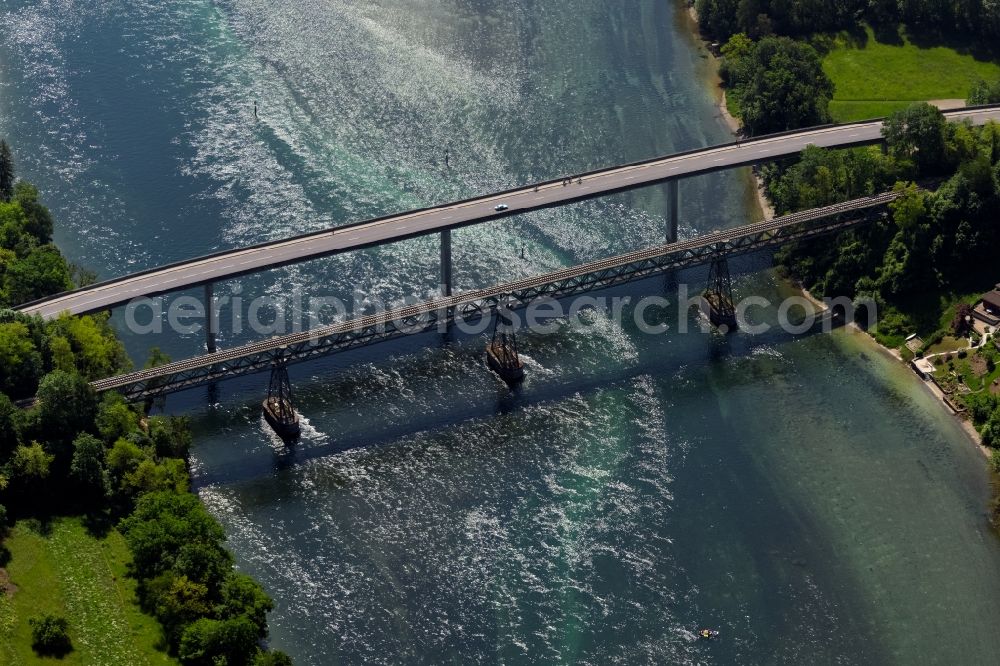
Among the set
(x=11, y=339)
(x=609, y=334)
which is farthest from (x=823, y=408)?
(x=11, y=339)

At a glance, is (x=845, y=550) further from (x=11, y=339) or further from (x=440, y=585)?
(x=11, y=339)

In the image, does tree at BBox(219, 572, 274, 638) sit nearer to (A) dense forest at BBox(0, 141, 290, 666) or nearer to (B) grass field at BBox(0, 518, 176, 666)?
(A) dense forest at BBox(0, 141, 290, 666)

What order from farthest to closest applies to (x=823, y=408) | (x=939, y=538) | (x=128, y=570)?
(x=823, y=408) < (x=939, y=538) < (x=128, y=570)

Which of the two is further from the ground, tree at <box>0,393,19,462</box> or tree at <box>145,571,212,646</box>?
tree at <box>0,393,19,462</box>

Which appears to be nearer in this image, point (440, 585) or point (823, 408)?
point (440, 585)

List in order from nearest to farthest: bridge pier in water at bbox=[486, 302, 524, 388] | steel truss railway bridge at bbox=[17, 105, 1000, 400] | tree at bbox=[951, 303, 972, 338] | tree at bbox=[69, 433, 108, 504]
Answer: tree at bbox=[69, 433, 108, 504] < steel truss railway bridge at bbox=[17, 105, 1000, 400] < bridge pier in water at bbox=[486, 302, 524, 388] < tree at bbox=[951, 303, 972, 338]

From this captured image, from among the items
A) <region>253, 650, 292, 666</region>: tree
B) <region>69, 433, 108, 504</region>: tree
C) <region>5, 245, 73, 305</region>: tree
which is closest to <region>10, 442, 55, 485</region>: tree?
<region>69, 433, 108, 504</region>: tree

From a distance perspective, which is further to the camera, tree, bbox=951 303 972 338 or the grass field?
tree, bbox=951 303 972 338
